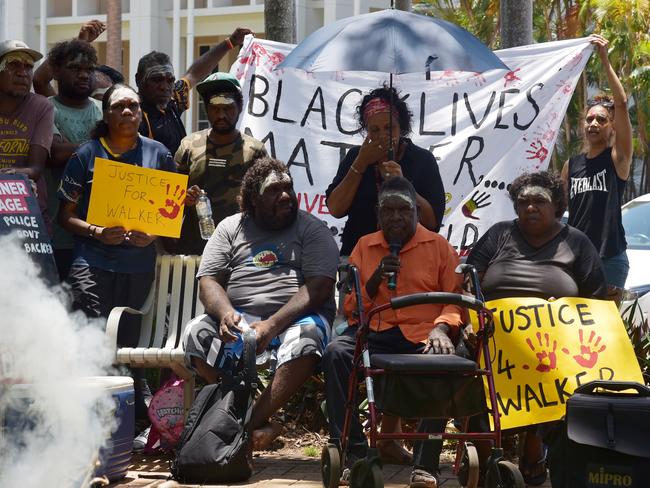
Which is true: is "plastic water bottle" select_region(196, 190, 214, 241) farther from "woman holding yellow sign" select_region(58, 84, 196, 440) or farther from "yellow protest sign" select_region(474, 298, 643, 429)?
"yellow protest sign" select_region(474, 298, 643, 429)

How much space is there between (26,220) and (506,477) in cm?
305

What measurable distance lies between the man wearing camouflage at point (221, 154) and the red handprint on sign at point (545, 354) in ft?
7.26

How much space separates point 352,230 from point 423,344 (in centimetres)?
114

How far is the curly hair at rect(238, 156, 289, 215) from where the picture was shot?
22.5 feet

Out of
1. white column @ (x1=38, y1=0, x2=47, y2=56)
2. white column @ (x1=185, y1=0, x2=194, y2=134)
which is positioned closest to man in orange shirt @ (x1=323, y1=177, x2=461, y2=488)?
white column @ (x1=185, y1=0, x2=194, y2=134)

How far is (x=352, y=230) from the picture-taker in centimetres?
710

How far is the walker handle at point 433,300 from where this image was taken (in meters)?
5.66

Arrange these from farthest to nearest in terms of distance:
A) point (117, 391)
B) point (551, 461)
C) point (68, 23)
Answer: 1. point (68, 23)
2. point (117, 391)
3. point (551, 461)

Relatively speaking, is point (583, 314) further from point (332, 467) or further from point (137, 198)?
point (137, 198)

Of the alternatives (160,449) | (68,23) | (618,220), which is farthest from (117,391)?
(68,23)

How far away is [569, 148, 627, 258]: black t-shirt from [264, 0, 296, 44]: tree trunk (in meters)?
3.77

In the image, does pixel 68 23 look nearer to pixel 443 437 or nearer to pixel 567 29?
pixel 567 29

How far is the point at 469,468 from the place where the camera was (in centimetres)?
559

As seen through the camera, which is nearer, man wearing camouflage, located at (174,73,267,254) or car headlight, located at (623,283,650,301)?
man wearing camouflage, located at (174,73,267,254)
